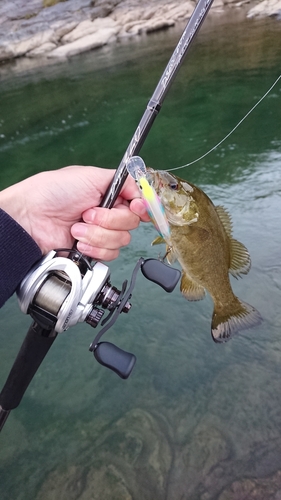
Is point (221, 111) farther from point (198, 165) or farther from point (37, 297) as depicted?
point (37, 297)

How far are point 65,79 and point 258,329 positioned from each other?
42.3ft

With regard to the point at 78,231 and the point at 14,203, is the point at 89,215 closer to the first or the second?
the point at 78,231

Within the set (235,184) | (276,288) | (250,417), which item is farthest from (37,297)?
(235,184)

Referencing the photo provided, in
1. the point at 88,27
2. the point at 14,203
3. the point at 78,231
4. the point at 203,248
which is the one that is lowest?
the point at 203,248

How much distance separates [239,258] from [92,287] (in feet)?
2.49

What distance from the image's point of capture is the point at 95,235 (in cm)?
187

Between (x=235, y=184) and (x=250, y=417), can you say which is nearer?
(x=250, y=417)

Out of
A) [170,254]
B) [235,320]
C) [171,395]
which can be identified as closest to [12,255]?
[170,254]

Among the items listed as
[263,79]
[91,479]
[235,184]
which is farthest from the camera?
[263,79]

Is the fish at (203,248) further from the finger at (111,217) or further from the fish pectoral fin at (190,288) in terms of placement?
the finger at (111,217)

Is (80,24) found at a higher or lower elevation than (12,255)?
higher

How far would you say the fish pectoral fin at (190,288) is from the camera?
78.7 inches

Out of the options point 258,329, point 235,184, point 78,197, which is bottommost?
point 258,329

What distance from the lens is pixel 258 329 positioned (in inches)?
128
